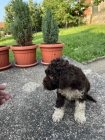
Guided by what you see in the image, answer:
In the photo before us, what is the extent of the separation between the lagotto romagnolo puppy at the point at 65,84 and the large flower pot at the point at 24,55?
10.3ft

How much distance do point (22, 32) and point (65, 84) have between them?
3.89 meters

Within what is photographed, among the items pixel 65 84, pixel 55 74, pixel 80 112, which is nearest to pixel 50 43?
pixel 80 112

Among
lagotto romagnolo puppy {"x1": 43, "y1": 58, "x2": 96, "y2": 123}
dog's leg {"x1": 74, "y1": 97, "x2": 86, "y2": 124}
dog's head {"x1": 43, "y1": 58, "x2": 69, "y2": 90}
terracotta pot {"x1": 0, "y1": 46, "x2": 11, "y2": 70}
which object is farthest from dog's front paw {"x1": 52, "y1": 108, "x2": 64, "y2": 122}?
terracotta pot {"x1": 0, "y1": 46, "x2": 11, "y2": 70}

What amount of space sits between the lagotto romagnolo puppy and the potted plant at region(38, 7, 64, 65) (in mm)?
3168

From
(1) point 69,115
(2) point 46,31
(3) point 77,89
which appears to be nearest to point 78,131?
(1) point 69,115

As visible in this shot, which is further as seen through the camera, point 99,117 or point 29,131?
point 99,117

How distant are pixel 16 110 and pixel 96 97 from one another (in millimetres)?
1562

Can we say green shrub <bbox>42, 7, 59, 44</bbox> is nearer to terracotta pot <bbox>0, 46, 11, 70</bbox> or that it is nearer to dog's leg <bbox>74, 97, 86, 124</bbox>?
terracotta pot <bbox>0, 46, 11, 70</bbox>

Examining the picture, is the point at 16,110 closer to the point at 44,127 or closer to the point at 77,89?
the point at 44,127

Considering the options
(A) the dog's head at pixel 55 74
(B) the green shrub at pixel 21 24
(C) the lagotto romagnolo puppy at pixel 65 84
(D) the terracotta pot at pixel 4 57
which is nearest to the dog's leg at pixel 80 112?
(C) the lagotto romagnolo puppy at pixel 65 84

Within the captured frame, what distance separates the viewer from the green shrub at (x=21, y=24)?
236 inches

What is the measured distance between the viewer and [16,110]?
137 inches

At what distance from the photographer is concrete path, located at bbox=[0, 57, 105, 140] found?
9.10ft

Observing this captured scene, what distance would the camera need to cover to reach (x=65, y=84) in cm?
254
